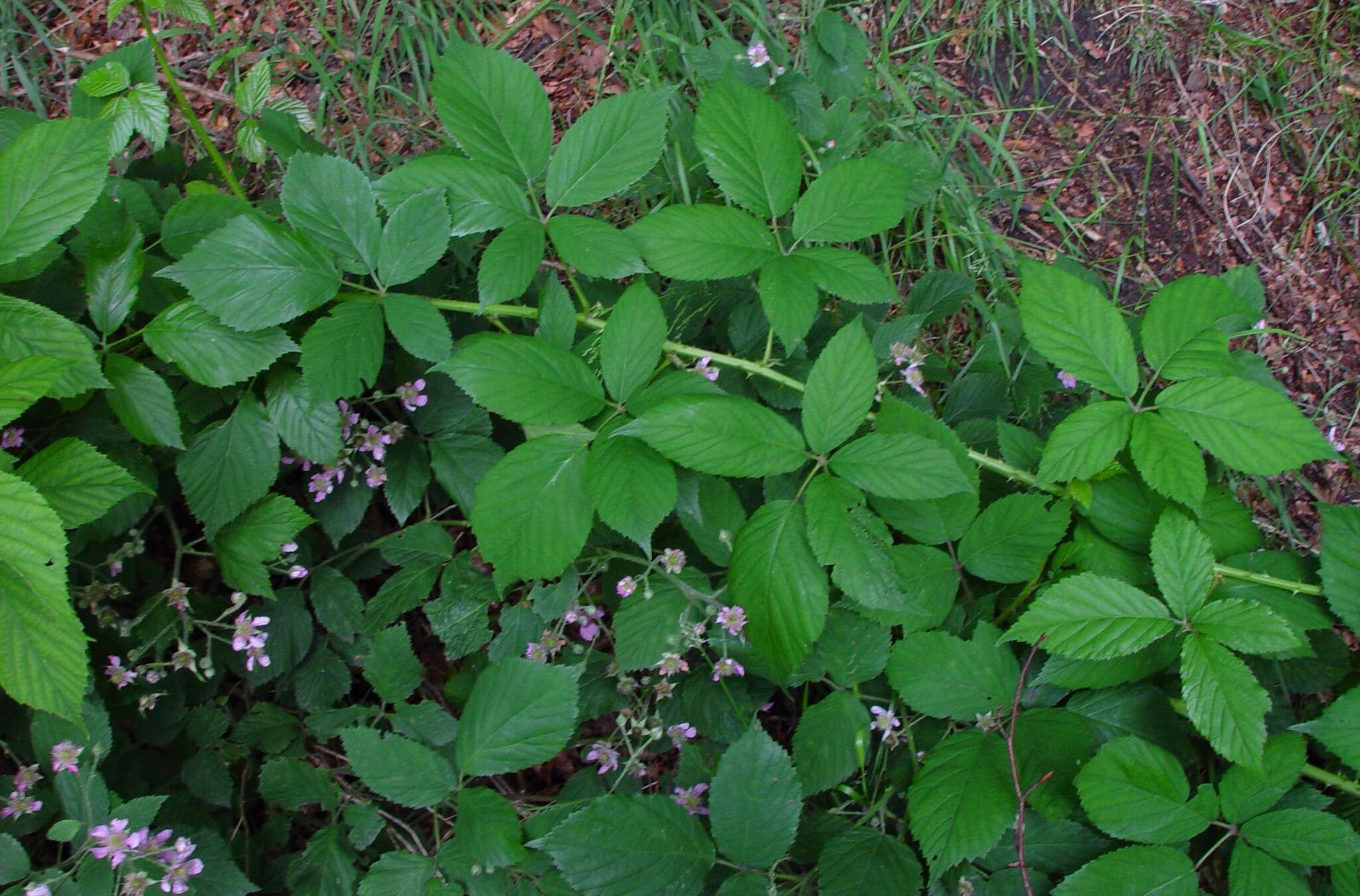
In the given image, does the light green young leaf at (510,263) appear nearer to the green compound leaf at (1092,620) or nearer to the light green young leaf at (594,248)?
the light green young leaf at (594,248)

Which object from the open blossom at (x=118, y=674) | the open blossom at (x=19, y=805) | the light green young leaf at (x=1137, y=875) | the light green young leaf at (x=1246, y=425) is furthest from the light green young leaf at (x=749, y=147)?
the open blossom at (x=19, y=805)

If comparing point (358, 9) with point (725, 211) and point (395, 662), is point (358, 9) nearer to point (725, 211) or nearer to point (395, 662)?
point (725, 211)

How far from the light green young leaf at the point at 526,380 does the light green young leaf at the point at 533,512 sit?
0.07 metres

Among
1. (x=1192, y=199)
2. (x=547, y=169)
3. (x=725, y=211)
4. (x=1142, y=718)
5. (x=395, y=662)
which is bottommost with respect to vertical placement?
(x=1142, y=718)

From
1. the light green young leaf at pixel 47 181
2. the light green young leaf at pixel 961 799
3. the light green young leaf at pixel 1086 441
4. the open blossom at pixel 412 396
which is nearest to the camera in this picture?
the light green young leaf at pixel 47 181

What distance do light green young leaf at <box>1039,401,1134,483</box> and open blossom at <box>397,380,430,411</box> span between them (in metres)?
1.23

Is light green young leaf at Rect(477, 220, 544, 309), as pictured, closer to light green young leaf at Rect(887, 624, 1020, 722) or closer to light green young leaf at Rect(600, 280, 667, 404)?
light green young leaf at Rect(600, 280, 667, 404)

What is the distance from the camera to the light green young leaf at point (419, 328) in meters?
1.59

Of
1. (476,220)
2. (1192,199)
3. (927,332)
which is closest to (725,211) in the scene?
(476,220)

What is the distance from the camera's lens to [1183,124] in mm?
2818

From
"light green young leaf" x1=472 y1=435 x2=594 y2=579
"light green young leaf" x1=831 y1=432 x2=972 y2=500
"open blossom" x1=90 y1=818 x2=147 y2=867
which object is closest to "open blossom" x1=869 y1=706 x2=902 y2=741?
"light green young leaf" x1=831 y1=432 x2=972 y2=500

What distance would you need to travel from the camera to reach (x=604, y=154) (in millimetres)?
1692

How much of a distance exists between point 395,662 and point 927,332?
1651mm

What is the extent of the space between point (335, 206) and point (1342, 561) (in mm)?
2030
